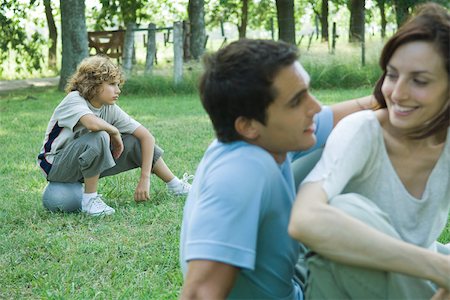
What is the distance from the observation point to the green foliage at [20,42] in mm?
19797

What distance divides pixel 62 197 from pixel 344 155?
10.3 ft

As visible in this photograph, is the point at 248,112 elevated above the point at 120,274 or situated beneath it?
elevated above

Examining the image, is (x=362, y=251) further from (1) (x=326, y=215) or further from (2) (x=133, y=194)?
(2) (x=133, y=194)

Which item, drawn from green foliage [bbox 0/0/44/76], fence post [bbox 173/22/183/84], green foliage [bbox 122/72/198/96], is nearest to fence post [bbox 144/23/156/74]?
green foliage [bbox 122/72/198/96]

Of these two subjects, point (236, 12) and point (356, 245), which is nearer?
point (356, 245)

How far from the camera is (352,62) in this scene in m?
14.7

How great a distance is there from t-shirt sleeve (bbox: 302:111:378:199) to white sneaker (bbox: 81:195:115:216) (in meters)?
2.90

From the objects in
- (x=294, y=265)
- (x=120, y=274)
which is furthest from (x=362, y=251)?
(x=120, y=274)

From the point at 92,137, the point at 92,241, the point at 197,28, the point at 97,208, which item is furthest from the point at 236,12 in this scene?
the point at 92,241

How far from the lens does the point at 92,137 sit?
16.3 ft

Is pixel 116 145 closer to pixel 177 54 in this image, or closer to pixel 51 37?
pixel 177 54

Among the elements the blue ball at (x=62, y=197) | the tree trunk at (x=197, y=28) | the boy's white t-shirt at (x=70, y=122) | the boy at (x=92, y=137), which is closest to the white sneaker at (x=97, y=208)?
the boy at (x=92, y=137)

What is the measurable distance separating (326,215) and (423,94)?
1.57ft

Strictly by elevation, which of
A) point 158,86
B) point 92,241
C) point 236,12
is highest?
point 236,12
